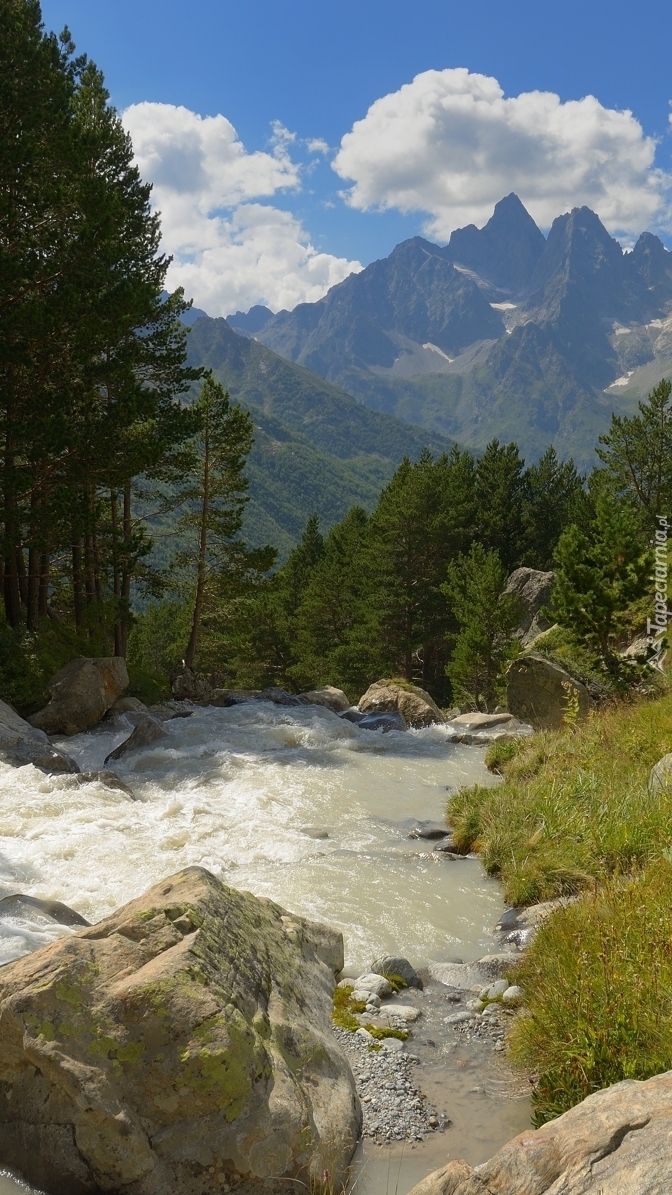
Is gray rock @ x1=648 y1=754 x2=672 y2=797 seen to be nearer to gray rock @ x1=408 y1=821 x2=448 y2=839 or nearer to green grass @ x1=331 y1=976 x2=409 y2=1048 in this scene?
gray rock @ x1=408 y1=821 x2=448 y2=839

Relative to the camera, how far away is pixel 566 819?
10.2 meters

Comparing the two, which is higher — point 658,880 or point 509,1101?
point 658,880

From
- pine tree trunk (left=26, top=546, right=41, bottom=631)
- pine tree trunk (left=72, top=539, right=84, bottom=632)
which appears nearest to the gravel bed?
pine tree trunk (left=26, top=546, right=41, bottom=631)

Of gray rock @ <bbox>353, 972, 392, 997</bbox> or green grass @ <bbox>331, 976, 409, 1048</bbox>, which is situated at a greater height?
green grass @ <bbox>331, 976, 409, 1048</bbox>

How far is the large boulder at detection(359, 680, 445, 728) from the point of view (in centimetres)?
2581

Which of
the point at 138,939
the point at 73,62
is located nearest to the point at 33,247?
the point at 73,62

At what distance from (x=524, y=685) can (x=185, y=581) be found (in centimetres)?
1669

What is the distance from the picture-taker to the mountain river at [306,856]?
5441 millimetres

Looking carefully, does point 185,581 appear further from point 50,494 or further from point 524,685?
point 524,685

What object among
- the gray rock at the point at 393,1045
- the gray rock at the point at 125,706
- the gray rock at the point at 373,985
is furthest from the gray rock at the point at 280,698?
the gray rock at the point at 393,1045

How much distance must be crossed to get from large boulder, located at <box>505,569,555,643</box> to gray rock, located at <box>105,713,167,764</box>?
2512 centimetres

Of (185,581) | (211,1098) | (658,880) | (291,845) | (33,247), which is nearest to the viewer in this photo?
(211,1098)

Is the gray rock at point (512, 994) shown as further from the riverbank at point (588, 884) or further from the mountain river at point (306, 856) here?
the mountain river at point (306, 856)

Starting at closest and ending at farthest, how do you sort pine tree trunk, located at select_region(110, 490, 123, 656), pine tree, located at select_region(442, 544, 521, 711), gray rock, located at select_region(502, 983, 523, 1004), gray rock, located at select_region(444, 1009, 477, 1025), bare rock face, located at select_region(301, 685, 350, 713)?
1. gray rock, located at select_region(444, 1009, 477, 1025)
2. gray rock, located at select_region(502, 983, 523, 1004)
3. pine tree trunk, located at select_region(110, 490, 123, 656)
4. bare rock face, located at select_region(301, 685, 350, 713)
5. pine tree, located at select_region(442, 544, 521, 711)
